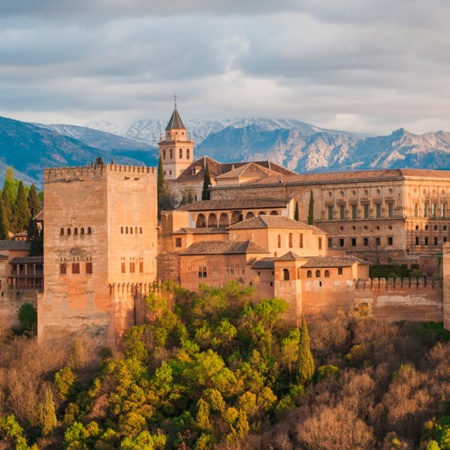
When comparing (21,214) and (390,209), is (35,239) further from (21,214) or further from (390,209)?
(390,209)

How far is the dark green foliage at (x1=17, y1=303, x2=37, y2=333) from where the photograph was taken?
65062 mm

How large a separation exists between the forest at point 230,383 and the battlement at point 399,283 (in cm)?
113

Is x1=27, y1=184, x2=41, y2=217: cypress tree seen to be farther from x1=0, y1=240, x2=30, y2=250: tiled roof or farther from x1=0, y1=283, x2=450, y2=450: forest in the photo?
x1=0, y1=283, x2=450, y2=450: forest

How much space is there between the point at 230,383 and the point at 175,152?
1905 inches

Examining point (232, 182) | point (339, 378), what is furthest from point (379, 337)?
point (232, 182)

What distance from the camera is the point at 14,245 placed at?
6988cm

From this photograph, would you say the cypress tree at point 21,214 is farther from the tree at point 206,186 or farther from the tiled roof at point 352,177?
the tiled roof at point 352,177

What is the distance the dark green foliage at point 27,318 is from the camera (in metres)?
65.1

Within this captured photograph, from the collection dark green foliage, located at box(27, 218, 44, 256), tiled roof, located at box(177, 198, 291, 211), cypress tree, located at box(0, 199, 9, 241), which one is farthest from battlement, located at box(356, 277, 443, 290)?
cypress tree, located at box(0, 199, 9, 241)

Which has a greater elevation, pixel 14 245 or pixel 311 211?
pixel 311 211

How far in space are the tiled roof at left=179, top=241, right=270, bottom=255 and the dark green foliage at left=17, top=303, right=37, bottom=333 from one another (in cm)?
823

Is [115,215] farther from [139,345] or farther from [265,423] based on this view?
[265,423]

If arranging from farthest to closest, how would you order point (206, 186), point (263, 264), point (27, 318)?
1. point (206, 186)
2. point (27, 318)
3. point (263, 264)

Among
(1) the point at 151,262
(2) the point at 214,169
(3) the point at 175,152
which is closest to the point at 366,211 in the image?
(2) the point at 214,169
